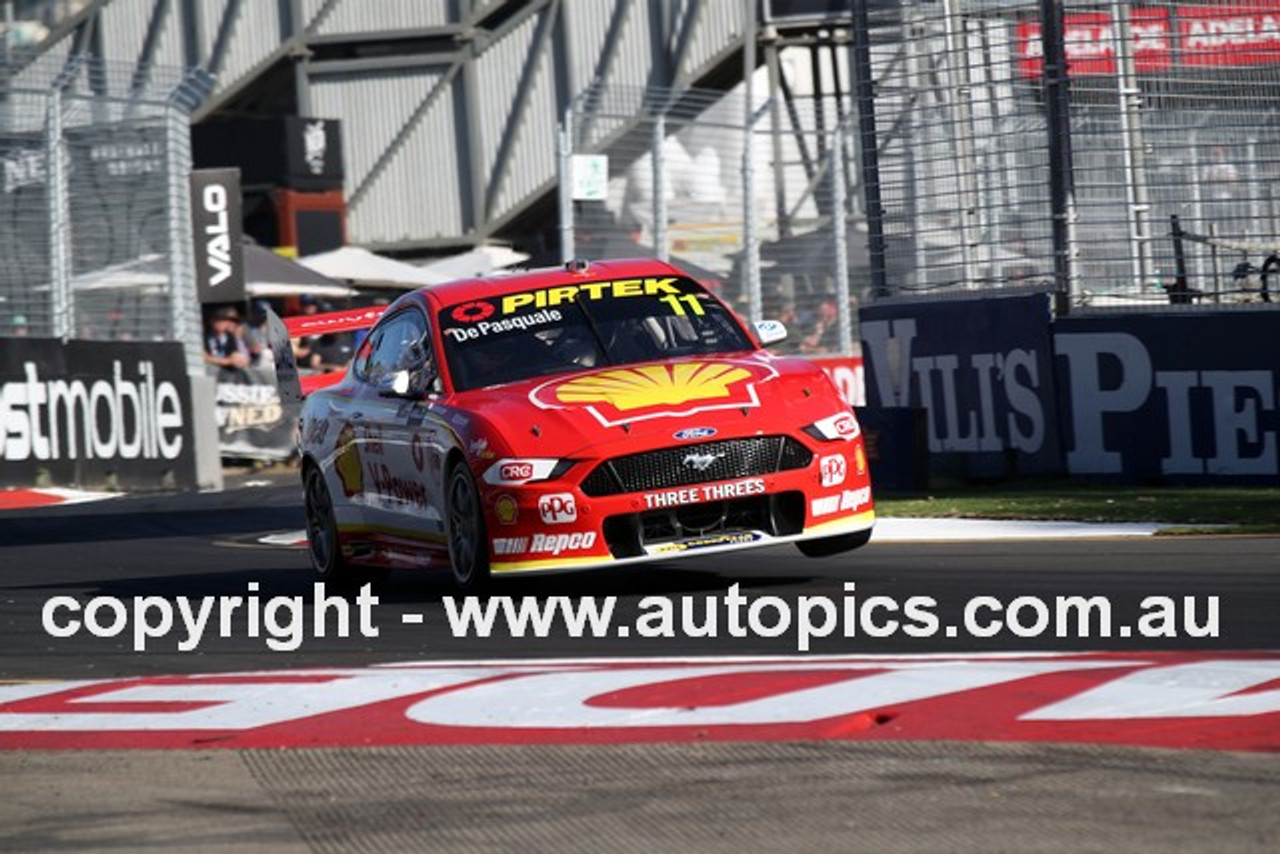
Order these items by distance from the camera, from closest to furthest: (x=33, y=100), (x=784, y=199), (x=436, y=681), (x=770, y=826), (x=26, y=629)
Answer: (x=770, y=826)
(x=436, y=681)
(x=26, y=629)
(x=33, y=100)
(x=784, y=199)

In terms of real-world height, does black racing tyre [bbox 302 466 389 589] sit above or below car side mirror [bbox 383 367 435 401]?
below

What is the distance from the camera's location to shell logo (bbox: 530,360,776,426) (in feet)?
→ 35.2

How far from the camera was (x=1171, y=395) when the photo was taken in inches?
650

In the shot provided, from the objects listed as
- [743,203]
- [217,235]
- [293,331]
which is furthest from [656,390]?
[743,203]

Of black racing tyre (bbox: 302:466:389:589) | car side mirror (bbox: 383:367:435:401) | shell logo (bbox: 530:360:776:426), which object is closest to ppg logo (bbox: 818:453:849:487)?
shell logo (bbox: 530:360:776:426)

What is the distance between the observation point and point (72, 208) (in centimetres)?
2397

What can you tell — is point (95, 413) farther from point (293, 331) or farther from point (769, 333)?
point (769, 333)

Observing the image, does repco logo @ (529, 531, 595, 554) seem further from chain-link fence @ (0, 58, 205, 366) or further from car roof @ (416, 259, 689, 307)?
chain-link fence @ (0, 58, 205, 366)

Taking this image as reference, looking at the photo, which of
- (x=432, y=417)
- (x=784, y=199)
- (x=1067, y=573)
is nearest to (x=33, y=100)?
(x=784, y=199)

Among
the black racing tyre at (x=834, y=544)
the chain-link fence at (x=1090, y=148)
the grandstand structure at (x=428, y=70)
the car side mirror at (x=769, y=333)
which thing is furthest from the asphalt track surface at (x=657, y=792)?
the grandstand structure at (x=428, y=70)

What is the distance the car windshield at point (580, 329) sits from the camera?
1167cm

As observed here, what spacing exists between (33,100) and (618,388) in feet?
45.5

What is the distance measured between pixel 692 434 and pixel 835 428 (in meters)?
0.73

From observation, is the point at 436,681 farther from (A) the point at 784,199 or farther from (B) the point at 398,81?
(B) the point at 398,81
